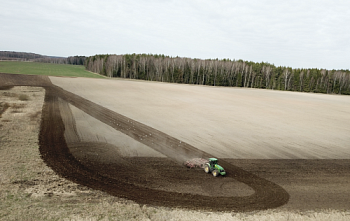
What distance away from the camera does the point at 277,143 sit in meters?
21.8

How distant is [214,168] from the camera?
47.6ft

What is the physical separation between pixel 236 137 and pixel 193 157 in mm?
7234

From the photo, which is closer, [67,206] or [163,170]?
[67,206]

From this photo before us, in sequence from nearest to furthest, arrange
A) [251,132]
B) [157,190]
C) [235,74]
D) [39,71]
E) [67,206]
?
1. [67,206]
2. [157,190]
3. [251,132]
4. [39,71]
5. [235,74]

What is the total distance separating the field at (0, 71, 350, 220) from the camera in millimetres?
10703

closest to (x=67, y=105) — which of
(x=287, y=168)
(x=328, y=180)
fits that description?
(x=287, y=168)

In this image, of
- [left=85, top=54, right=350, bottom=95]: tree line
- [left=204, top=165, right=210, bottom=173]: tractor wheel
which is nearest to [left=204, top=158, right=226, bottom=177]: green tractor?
[left=204, top=165, right=210, bottom=173]: tractor wheel

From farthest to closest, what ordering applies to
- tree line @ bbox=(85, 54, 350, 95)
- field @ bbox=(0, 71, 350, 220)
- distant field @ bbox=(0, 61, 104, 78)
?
tree line @ bbox=(85, 54, 350, 95) → distant field @ bbox=(0, 61, 104, 78) → field @ bbox=(0, 71, 350, 220)

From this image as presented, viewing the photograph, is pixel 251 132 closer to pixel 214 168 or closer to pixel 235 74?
pixel 214 168

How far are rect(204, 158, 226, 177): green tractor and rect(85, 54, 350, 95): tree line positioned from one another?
10835 cm

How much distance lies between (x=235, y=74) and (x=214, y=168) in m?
114

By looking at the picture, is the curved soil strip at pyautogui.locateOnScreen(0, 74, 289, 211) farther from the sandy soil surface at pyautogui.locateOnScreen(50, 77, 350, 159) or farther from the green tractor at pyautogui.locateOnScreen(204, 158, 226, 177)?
the sandy soil surface at pyautogui.locateOnScreen(50, 77, 350, 159)

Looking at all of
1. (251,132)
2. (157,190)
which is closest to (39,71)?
(251,132)

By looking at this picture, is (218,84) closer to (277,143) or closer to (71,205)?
(277,143)
